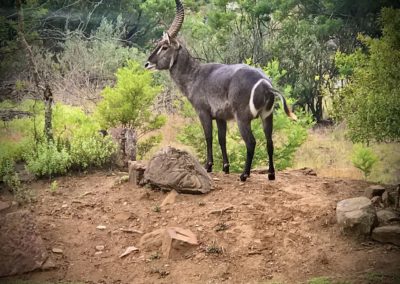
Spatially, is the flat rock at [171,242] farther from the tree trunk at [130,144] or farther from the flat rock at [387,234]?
the tree trunk at [130,144]

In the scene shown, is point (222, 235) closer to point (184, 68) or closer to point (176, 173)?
point (176, 173)

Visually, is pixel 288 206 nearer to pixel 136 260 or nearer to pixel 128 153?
pixel 136 260

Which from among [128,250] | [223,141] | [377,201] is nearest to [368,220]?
[377,201]

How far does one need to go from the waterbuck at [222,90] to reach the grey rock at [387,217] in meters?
1.64

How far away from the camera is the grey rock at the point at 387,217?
5703mm

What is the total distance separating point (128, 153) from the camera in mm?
9141

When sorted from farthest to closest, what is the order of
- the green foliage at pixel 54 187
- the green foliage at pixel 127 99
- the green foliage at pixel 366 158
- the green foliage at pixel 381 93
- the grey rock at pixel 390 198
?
the green foliage at pixel 127 99
the green foliage at pixel 366 158
the green foliage at pixel 54 187
the grey rock at pixel 390 198
the green foliage at pixel 381 93

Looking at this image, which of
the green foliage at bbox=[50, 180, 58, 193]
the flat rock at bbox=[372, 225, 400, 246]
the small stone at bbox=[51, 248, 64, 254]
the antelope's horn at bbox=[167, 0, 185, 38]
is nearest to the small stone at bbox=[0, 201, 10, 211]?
the green foliage at bbox=[50, 180, 58, 193]

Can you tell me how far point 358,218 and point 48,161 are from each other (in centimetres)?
435

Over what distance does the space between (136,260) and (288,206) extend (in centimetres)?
183

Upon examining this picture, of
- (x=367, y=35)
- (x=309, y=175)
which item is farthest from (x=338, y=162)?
(x=367, y=35)

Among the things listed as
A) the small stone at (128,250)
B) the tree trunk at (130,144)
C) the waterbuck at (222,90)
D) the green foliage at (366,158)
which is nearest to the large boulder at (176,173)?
the waterbuck at (222,90)

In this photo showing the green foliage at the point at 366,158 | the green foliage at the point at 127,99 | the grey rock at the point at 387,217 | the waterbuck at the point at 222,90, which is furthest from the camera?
the green foliage at the point at 127,99

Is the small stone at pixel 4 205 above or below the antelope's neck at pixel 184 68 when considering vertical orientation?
below
